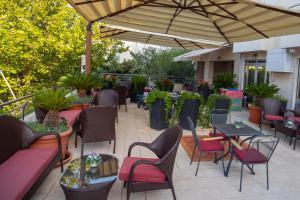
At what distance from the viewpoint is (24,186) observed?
2469mm

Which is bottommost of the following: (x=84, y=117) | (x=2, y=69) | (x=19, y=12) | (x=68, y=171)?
(x=68, y=171)

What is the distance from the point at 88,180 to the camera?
2715 millimetres

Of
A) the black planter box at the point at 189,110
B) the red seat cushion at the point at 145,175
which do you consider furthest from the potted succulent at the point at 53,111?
the black planter box at the point at 189,110

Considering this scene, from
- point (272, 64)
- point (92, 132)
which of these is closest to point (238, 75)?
point (272, 64)

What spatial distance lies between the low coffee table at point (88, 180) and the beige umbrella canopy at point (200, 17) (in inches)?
116

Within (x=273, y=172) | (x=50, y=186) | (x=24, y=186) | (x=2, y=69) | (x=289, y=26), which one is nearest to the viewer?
(x=24, y=186)

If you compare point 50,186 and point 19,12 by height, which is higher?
point 19,12

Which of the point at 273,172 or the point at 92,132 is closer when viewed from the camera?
the point at 273,172

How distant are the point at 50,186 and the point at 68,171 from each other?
0.81m

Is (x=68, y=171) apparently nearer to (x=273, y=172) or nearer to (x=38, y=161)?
(x=38, y=161)

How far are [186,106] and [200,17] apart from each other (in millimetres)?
2162

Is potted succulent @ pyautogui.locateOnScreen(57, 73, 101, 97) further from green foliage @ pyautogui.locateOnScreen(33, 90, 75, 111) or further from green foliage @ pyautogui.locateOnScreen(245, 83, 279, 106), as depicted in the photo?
green foliage @ pyautogui.locateOnScreen(245, 83, 279, 106)

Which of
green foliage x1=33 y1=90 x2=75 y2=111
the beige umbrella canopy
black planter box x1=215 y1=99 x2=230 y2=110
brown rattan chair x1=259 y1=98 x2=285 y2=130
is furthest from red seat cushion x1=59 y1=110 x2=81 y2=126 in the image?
brown rattan chair x1=259 y1=98 x2=285 y2=130

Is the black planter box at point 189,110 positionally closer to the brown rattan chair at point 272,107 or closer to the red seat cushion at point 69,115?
the brown rattan chair at point 272,107
